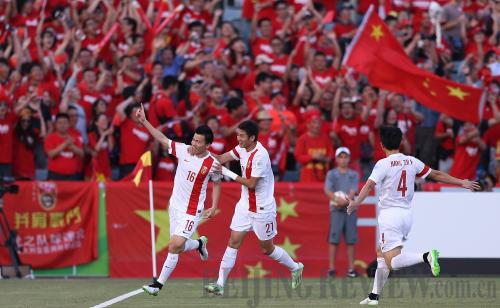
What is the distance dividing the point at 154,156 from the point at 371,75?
13.5ft

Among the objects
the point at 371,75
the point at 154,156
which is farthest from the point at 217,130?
the point at 371,75

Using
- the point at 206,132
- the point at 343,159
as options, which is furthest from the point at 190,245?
the point at 343,159

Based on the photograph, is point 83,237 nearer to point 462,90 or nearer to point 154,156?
point 154,156

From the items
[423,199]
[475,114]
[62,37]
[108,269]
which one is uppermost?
[62,37]

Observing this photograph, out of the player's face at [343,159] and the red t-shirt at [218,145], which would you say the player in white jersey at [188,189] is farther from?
the red t-shirt at [218,145]

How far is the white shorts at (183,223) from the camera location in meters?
14.4

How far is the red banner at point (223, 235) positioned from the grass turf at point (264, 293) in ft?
5.14

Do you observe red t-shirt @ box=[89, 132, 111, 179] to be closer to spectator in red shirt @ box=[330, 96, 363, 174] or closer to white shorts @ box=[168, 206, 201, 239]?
spectator in red shirt @ box=[330, 96, 363, 174]

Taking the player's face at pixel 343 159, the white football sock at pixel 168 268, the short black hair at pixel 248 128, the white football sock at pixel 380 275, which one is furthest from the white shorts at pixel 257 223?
the player's face at pixel 343 159

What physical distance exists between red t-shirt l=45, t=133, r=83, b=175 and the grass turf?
2.40 meters

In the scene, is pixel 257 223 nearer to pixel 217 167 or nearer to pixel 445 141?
pixel 217 167

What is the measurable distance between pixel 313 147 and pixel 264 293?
5.20m

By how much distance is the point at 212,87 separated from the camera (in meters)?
20.2

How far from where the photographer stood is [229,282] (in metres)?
17.0
